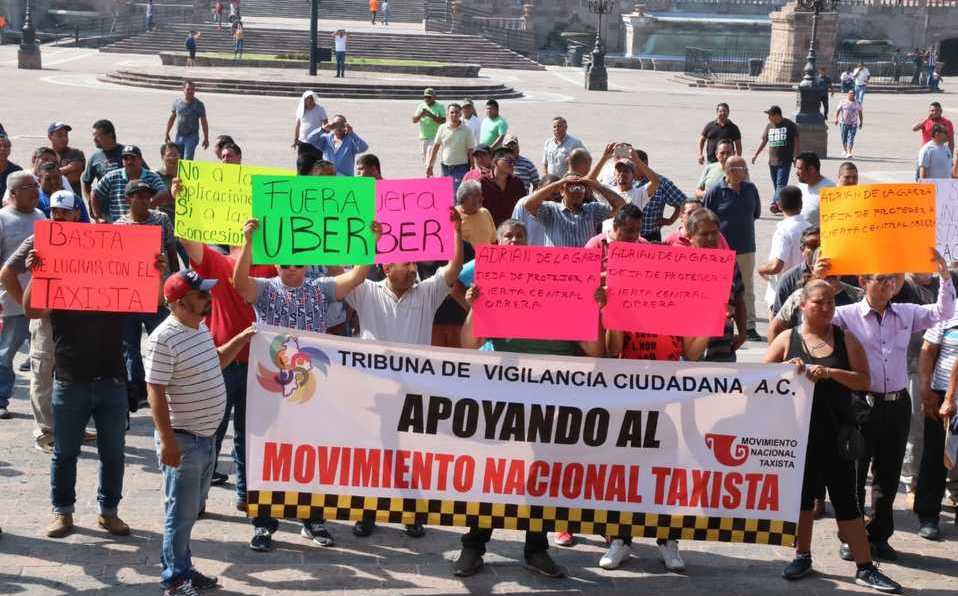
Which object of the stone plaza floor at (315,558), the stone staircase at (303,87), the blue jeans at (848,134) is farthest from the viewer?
the stone staircase at (303,87)

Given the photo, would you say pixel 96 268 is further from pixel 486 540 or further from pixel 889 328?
pixel 889 328

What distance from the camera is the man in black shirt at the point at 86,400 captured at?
281 inches

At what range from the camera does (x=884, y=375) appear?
7.14 m

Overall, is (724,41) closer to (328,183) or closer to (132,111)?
(132,111)

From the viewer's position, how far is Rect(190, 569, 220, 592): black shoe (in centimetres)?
654

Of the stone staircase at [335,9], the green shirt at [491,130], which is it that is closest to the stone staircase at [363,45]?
the stone staircase at [335,9]

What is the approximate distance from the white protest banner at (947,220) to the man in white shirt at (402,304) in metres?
2.97

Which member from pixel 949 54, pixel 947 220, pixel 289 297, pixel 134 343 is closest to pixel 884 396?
pixel 947 220

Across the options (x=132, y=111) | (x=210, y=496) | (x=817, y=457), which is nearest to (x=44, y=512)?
(x=210, y=496)

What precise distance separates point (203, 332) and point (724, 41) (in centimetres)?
6060

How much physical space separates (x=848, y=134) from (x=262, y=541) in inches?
885

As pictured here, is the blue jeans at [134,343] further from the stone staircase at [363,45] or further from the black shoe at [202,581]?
→ the stone staircase at [363,45]

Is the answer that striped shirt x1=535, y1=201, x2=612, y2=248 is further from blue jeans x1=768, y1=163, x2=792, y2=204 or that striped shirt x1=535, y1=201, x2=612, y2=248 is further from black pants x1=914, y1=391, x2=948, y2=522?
blue jeans x1=768, y1=163, x2=792, y2=204

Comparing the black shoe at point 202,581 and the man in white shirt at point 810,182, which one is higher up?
the man in white shirt at point 810,182
